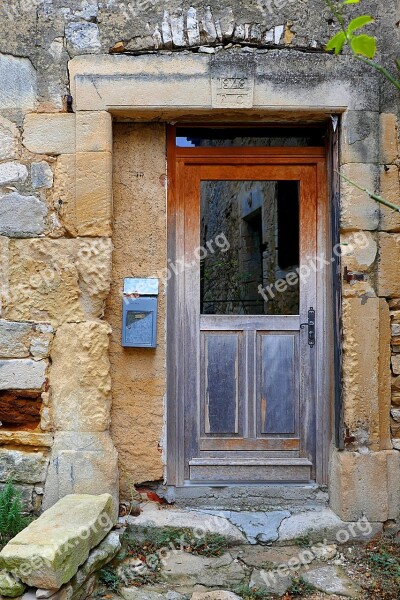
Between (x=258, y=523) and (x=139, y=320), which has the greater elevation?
(x=139, y=320)

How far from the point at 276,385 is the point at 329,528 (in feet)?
2.74

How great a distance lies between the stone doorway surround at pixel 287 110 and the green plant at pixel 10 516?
0.20 m

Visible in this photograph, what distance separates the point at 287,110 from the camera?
9.95ft

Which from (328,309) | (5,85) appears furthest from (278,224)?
(5,85)

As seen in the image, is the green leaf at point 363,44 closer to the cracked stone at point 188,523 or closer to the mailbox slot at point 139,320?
the mailbox slot at point 139,320

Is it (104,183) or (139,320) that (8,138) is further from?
(139,320)

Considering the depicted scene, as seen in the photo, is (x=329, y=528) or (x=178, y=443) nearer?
(x=329, y=528)

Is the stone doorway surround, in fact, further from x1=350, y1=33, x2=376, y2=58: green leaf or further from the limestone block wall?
x1=350, y1=33, x2=376, y2=58: green leaf

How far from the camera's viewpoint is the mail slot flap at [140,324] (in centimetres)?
312

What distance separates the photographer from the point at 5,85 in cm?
305

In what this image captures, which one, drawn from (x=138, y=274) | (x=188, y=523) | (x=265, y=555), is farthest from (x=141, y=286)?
(x=265, y=555)

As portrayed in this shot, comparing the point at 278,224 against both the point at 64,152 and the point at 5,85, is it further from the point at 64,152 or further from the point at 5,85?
the point at 5,85

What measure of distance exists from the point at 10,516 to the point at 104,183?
1.81 m

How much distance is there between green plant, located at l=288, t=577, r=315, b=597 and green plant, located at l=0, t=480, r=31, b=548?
1.37 metres
